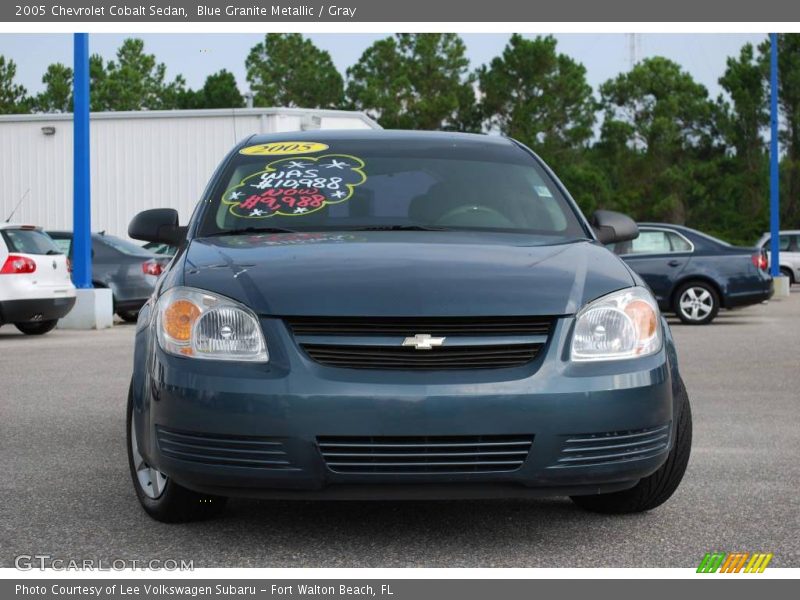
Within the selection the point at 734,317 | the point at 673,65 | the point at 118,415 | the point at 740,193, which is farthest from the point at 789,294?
the point at 673,65

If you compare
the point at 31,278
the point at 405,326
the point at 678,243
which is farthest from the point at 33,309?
the point at 405,326

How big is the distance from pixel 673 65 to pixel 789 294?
42.6 meters

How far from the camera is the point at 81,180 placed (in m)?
18.4

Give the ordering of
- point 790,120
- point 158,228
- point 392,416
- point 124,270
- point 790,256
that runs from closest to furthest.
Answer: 1. point 392,416
2. point 158,228
3. point 124,270
4. point 790,256
5. point 790,120

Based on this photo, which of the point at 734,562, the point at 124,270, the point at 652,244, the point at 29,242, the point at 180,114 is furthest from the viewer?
the point at 180,114

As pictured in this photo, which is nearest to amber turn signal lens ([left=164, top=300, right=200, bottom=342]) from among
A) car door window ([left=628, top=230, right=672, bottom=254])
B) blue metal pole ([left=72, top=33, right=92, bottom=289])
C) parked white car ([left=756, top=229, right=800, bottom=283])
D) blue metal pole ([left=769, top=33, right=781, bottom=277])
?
blue metal pole ([left=72, top=33, right=92, bottom=289])

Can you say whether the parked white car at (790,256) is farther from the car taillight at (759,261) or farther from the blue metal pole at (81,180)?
the blue metal pole at (81,180)

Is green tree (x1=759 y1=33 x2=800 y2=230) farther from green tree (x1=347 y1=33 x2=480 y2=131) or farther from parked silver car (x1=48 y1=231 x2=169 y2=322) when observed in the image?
parked silver car (x1=48 y1=231 x2=169 y2=322)

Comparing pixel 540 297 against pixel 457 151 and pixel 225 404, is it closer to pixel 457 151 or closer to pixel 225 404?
pixel 225 404

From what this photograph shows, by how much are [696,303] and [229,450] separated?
14.3 m

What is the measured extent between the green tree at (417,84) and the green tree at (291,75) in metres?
2.72

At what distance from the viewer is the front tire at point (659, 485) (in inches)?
181

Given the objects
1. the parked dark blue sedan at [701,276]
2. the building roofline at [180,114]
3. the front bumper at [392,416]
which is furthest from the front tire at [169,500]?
the building roofline at [180,114]

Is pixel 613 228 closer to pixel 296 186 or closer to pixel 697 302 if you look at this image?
pixel 296 186
